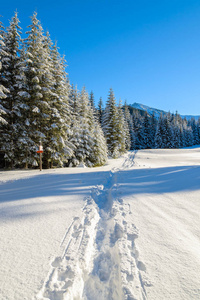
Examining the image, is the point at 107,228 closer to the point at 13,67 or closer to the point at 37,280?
the point at 37,280

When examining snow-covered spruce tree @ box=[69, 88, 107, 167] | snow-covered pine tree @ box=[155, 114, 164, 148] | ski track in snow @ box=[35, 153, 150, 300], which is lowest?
A: ski track in snow @ box=[35, 153, 150, 300]

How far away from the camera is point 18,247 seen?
2.65 m

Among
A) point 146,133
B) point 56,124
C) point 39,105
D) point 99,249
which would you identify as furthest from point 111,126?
point 146,133

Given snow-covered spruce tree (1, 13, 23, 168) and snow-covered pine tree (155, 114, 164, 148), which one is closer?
snow-covered spruce tree (1, 13, 23, 168)

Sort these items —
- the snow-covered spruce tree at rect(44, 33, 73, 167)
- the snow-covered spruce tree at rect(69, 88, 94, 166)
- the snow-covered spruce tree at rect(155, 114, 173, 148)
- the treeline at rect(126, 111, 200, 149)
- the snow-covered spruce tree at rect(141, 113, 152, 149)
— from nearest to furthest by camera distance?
the snow-covered spruce tree at rect(44, 33, 73, 167) < the snow-covered spruce tree at rect(69, 88, 94, 166) < the snow-covered spruce tree at rect(155, 114, 173, 148) < the treeline at rect(126, 111, 200, 149) < the snow-covered spruce tree at rect(141, 113, 152, 149)

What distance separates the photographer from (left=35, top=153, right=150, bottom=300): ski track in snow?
1920 millimetres

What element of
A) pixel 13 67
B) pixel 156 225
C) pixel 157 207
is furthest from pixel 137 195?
pixel 13 67

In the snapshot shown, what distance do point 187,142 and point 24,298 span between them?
262 ft

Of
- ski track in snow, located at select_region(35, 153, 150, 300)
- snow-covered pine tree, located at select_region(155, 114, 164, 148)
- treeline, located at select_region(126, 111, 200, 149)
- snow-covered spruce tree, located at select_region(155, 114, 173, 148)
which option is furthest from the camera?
treeline, located at select_region(126, 111, 200, 149)

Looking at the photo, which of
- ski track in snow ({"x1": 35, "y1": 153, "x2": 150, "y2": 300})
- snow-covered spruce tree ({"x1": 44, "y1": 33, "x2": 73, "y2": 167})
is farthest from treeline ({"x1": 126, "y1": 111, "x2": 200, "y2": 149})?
ski track in snow ({"x1": 35, "y1": 153, "x2": 150, "y2": 300})

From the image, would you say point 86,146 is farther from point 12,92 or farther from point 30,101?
point 12,92

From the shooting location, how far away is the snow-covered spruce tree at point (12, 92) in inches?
518

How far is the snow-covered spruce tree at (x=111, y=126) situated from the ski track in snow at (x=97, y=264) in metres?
26.0

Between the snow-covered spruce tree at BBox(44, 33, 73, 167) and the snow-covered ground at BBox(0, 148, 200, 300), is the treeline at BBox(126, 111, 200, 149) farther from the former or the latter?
the snow-covered ground at BBox(0, 148, 200, 300)
